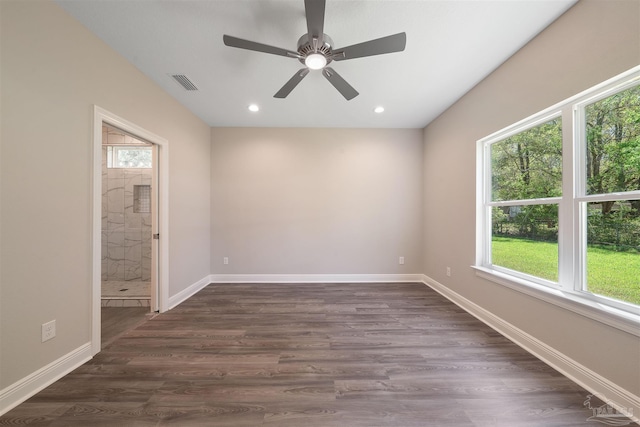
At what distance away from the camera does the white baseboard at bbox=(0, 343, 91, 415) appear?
4.44ft

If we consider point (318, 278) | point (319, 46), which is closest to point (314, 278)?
point (318, 278)

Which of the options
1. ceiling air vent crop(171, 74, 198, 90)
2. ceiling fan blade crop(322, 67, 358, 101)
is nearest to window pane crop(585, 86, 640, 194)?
ceiling fan blade crop(322, 67, 358, 101)

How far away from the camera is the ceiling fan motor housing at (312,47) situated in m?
1.60

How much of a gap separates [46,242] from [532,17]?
393 cm

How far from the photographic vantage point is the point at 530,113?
1955mm

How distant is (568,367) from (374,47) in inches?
109

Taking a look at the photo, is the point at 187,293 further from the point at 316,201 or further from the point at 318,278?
the point at 316,201

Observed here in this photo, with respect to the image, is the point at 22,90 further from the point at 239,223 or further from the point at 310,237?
the point at 310,237

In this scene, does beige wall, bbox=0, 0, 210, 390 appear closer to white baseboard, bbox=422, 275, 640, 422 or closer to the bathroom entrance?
the bathroom entrance

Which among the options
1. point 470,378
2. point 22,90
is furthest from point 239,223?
point 470,378

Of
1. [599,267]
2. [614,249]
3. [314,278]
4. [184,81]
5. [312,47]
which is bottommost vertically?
[314,278]

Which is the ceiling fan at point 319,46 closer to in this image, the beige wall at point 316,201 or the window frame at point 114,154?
the beige wall at point 316,201

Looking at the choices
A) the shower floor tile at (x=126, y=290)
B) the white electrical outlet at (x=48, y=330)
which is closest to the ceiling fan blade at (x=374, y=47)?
the white electrical outlet at (x=48, y=330)

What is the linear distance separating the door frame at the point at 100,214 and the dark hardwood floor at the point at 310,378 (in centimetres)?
32
